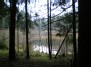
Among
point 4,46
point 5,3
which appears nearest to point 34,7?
point 4,46

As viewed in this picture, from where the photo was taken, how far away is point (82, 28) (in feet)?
10.7

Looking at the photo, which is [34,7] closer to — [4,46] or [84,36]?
[4,46]

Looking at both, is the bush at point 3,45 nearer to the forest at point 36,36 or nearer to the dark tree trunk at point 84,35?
the forest at point 36,36

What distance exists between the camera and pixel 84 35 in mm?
3215

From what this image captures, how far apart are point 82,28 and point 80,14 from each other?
0.69 ft

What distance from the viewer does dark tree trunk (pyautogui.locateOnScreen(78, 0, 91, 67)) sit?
10.3 feet

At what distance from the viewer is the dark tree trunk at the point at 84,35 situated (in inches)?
124

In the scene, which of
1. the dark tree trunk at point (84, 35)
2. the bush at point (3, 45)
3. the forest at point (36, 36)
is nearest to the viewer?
the dark tree trunk at point (84, 35)

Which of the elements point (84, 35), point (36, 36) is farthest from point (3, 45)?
point (84, 35)

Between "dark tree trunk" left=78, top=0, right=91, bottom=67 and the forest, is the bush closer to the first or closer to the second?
the forest

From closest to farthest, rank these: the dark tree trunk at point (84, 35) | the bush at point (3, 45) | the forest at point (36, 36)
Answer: the dark tree trunk at point (84, 35) < the forest at point (36, 36) < the bush at point (3, 45)

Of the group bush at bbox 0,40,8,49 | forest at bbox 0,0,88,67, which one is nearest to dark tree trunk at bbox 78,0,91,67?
forest at bbox 0,0,88,67

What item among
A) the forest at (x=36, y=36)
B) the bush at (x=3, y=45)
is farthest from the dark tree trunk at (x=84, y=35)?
the bush at (x=3, y=45)

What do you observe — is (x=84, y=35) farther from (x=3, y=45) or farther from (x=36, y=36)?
(x=36, y=36)
